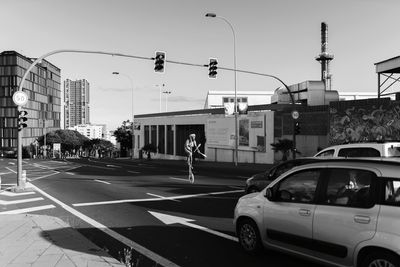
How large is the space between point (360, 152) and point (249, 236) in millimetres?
5770

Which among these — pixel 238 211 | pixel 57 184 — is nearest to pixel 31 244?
pixel 238 211

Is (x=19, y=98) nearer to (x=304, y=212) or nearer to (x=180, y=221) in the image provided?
(x=180, y=221)

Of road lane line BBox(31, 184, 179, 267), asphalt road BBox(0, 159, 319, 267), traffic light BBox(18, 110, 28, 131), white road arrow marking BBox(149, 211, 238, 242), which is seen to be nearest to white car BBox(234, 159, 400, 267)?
asphalt road BBox(0, 159, 319, 267)

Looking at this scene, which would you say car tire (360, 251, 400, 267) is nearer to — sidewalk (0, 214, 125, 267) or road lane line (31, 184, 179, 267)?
road lane line (31, 184, 179, 267)

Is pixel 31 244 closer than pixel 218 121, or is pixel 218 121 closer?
pixel 31 244

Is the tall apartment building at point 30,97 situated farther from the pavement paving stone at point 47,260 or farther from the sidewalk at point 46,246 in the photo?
the pavement paving stone at point 47,260

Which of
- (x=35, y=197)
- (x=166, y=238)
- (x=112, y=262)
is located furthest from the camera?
(x=35, y=197)

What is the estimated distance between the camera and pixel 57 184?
1916cm

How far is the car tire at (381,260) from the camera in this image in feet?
15.5

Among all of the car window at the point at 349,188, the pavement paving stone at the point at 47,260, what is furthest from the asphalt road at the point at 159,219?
the car window at the point at 349,188

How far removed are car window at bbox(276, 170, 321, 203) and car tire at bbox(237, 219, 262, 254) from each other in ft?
2.60

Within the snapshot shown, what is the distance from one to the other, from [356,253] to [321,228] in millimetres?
573

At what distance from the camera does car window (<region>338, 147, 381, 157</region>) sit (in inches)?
448

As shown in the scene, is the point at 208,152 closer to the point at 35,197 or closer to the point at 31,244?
the point at 35,197
